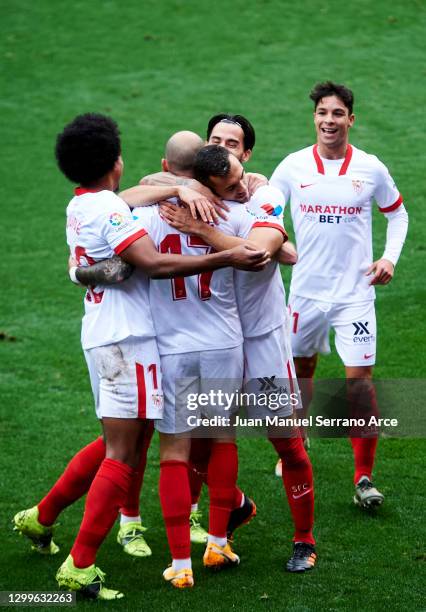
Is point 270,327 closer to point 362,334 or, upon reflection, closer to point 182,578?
point 182,578

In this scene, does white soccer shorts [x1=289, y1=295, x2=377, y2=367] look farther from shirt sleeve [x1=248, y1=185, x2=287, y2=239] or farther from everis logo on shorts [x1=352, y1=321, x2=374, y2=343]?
shirt sleeve [x1=248, y1=185, x2=287, y2=239]

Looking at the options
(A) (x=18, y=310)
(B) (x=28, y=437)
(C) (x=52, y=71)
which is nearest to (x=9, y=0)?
(C) (x=52, y=71)

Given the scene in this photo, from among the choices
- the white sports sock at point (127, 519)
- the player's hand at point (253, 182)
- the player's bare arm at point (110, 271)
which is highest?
the player's hand at point (253, 182)

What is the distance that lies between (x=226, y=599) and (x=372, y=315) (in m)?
2.23

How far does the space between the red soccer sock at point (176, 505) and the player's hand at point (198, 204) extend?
113cm

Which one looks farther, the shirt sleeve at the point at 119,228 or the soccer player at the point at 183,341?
the soccer player at the point at 183,341

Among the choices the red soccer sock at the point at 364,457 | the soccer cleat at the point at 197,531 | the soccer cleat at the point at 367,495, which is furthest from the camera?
the red soccer sock at the point at 364,457

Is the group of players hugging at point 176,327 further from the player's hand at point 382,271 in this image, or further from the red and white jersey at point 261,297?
the player's hand at point 382,271

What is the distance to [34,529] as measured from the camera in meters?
5.15

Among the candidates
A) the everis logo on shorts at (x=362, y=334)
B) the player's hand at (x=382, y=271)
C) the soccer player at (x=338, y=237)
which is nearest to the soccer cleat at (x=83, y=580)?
the soccer player at (x=338, y=237)

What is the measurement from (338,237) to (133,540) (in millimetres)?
2203

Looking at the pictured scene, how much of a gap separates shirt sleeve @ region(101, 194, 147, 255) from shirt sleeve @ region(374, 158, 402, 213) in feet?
7.33

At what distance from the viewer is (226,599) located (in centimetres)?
458

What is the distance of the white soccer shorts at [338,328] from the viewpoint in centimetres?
608
